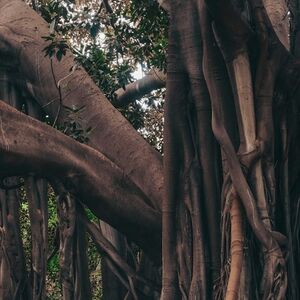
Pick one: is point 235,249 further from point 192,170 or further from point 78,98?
point 78,98

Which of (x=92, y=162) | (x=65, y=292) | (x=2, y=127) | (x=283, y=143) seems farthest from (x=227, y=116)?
(x=65, y=292)

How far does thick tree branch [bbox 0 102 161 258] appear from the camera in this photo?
420 centimetres

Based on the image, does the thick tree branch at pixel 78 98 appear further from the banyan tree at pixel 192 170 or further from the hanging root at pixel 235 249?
the hanging root at pixel 235 249

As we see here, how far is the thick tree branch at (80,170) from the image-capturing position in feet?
13.8

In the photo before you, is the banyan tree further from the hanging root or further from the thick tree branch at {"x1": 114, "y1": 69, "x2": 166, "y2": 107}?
the thick tree branch at {"x1": 114, "y1": 69, "x2": 166, "y2": 107}

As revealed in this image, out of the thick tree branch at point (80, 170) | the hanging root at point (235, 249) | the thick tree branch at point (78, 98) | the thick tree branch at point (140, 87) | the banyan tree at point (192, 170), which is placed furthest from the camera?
the thick tree branch at point (140, 87)

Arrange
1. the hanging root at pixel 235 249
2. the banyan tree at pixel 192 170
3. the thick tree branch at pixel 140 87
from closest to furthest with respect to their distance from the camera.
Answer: the hanging root at pixel 235 249
the banyan tree at pixel 192 170
the thick tree branch at pixel 140 87

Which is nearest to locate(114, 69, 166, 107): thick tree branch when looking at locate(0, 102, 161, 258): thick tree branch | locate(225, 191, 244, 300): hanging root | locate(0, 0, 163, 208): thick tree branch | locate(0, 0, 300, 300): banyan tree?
locate(0, 0, 163, 208): thick tree branch

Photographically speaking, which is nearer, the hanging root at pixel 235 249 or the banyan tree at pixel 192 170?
the hanging root at pixel 235 249

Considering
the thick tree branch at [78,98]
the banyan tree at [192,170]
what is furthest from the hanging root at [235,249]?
the thick tree branch at [78,98]

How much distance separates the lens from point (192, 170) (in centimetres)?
426

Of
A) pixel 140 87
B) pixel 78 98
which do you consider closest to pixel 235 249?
pixel 78 98

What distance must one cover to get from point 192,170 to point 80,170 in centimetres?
63

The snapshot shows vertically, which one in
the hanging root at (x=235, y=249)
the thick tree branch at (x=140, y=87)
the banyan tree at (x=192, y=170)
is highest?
the thick tree branch at (x=140, y=87)
